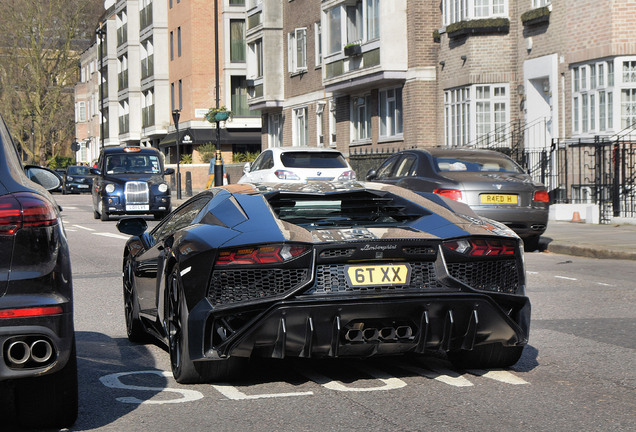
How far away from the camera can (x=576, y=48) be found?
25.1 meters

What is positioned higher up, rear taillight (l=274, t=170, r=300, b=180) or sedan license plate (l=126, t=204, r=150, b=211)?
rear taillight (l=274, t=170, r=300, b=180)

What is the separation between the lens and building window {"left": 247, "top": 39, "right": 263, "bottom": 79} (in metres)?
48.8

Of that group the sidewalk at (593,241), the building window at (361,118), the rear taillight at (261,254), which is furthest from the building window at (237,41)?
the rear taillight at (261,254)

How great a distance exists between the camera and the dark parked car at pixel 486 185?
16.0 meters

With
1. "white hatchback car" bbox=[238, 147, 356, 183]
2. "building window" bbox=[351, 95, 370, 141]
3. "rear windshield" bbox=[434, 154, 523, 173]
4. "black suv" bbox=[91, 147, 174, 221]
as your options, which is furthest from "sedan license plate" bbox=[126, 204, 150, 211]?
"rear windshield" bbox=[434, 154, 523, 173]

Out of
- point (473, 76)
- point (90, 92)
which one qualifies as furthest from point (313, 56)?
point (90, 92)

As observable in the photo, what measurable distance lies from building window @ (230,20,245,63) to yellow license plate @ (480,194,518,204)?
46.3 m

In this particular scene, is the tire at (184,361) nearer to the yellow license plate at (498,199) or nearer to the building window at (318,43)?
the yellow license plate at (498,199)

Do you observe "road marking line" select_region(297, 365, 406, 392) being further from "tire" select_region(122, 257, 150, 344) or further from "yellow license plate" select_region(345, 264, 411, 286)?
"tire" select_region(122, 257, 150, 344)

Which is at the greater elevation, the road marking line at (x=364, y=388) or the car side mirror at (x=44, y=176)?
the car side mirror at (x=44, y=176)

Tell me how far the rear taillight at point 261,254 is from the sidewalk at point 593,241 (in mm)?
10411

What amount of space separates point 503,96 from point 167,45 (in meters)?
43.3

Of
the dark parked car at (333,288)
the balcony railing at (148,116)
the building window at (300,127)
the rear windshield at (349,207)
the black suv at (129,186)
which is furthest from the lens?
the balcony railing at (148,116)

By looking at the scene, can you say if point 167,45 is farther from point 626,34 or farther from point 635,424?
point 635,424
